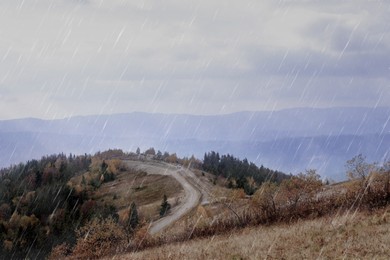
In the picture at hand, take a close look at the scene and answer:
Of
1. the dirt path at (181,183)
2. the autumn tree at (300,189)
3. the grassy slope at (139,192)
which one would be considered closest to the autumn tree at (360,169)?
the autumn tree at (300,189)

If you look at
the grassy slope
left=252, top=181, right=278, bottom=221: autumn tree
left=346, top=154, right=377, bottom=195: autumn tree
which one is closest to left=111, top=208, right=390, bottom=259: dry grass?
left=346, top=154, right=377, bottom=195: autumn tree

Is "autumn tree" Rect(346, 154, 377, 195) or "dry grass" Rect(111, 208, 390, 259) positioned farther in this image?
"autumn tree" Rect(346, 154, 377, 195)

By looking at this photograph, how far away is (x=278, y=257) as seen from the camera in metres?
15.6

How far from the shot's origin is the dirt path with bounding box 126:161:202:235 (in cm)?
7721

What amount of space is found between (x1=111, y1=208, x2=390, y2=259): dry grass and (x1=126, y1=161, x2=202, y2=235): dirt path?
4434cm

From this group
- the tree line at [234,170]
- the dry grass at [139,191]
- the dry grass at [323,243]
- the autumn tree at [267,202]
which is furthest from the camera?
the tree line at [234,170]

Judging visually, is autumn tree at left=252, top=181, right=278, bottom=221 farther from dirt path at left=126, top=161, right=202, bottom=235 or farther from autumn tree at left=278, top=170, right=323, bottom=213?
dirt path at left=126, top=161, right=202, bottom=235

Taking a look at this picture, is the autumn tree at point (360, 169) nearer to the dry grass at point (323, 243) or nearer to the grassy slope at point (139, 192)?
the dry grass at point (323, 243)

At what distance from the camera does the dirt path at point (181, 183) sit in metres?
77.2

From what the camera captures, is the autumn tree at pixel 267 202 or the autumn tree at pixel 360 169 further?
the autumn tree at pixel 267 202

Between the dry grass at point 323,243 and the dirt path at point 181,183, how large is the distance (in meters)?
44.3

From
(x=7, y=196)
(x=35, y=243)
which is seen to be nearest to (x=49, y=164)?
(x=7, y=196)

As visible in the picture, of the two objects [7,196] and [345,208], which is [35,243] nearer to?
[7,196]

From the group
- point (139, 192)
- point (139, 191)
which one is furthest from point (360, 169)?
point (139, 191)
